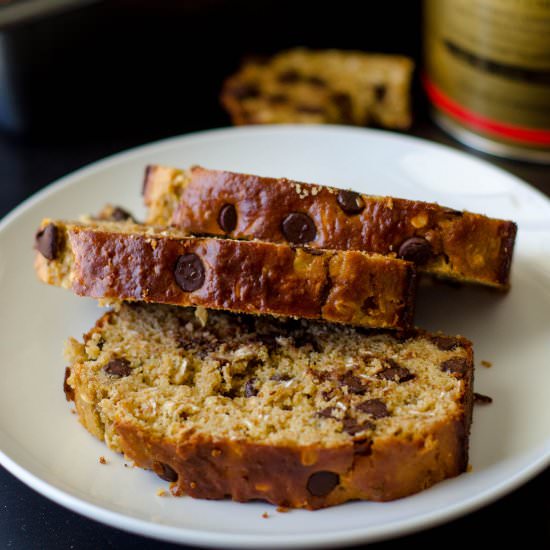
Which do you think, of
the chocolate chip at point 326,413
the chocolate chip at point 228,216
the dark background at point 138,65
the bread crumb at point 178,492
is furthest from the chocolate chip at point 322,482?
the dark background at point 138,65

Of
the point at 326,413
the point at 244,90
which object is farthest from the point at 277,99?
Result: the point at 326,413

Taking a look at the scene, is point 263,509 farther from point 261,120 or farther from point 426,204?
point 261,120

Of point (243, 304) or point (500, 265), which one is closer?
point (243, 304)

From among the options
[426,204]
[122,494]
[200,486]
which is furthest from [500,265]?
[122,494]

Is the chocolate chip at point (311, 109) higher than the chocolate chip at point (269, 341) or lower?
higher

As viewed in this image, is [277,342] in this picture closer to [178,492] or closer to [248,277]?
[248,277]

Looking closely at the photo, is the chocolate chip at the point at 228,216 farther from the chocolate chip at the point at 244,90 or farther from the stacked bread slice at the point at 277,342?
the chocolate chip at the point at 244,90
